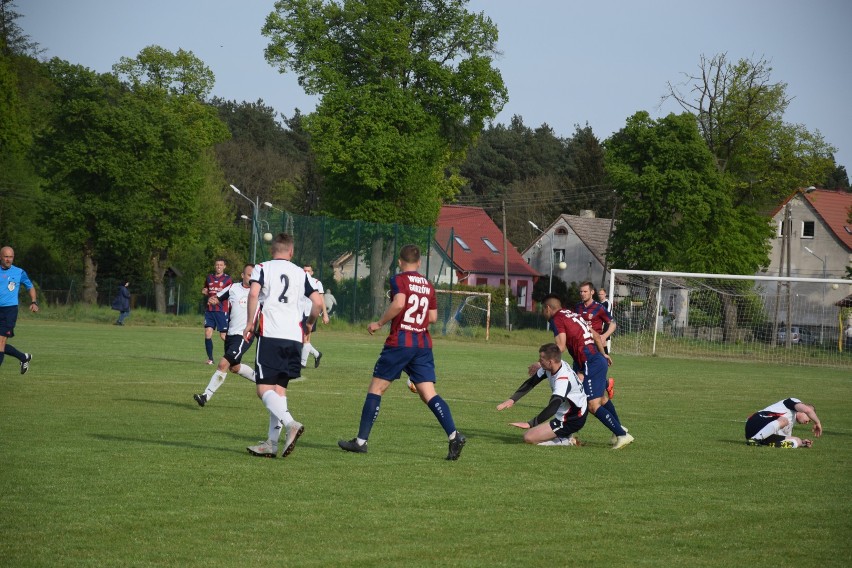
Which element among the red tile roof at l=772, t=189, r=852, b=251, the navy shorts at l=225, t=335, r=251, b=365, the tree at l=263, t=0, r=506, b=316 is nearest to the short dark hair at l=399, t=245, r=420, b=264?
the navy shorts at l=225, t=335, r=251, b=365

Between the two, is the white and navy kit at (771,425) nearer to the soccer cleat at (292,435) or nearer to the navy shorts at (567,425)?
the navy shorts at (567,425)

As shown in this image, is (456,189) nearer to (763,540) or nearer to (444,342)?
(444,342)

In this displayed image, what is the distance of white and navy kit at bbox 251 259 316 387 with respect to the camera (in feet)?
30.8

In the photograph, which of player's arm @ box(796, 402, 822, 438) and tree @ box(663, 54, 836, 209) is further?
tree @ box(663, 54, 836, 209)

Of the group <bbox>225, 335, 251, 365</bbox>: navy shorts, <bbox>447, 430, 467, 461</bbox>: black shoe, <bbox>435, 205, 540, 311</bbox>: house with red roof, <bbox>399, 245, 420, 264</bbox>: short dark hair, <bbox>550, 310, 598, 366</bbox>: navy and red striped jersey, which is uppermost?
<bbox>435, 205, 540, 311</bbox>: house with red roof

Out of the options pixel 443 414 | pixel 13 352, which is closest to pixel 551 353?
pixel 443 414

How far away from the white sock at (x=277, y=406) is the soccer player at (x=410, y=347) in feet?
2.51

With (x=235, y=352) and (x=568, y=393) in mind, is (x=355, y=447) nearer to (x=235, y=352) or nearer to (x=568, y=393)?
(x=568, y=393)

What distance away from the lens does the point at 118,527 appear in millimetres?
6152

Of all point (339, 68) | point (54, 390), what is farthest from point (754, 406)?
point (339, 68)

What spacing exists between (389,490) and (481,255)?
69.8 metres

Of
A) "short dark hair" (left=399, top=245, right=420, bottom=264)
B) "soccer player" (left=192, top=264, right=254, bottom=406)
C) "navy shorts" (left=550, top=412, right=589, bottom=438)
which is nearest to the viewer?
"short dark hair" (left=399, top=245, right=420, bottom=264)

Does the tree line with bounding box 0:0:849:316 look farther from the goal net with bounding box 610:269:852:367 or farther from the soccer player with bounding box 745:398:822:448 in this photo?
the soccer player with bounding box 745:398:822:448

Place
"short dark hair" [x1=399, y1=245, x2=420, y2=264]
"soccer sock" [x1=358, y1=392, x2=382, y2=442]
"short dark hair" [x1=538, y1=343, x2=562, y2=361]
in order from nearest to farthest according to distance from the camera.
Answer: "short dark hair" [x1=399, y1=245, x2=420, y2=264] < "soccer sock" [x1=358, y1=392, x2=382, y2=442] < "short dark hair" [x1=538, y1=343, x2=562, y2=361]
